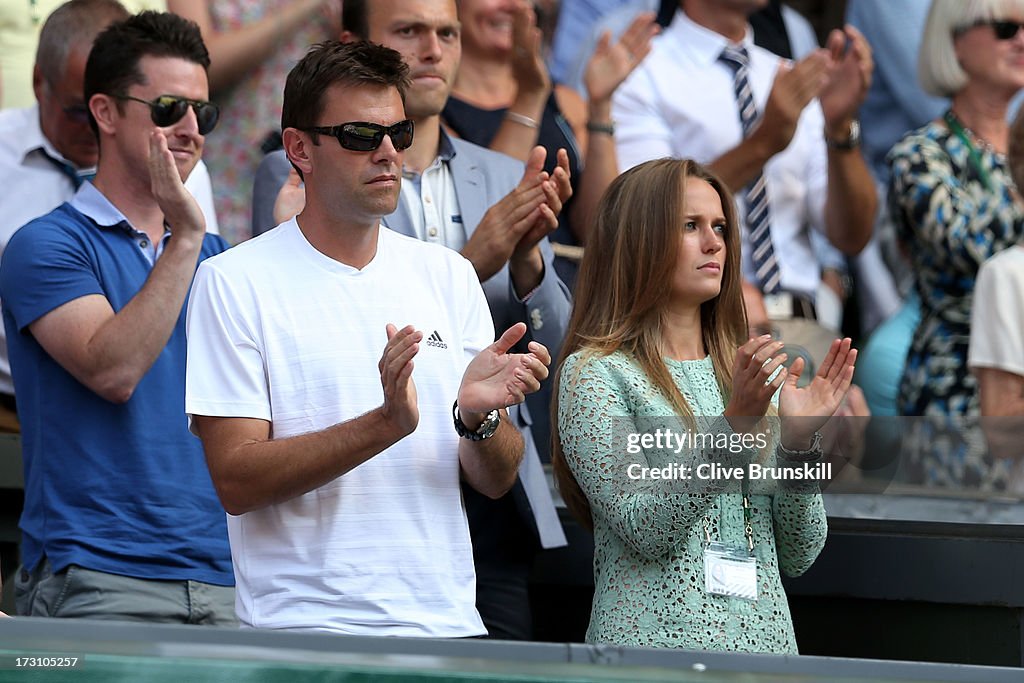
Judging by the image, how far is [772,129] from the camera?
5.07m

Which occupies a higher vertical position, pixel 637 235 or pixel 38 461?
pixel 637 235

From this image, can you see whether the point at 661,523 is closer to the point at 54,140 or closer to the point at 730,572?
the point at 730,572

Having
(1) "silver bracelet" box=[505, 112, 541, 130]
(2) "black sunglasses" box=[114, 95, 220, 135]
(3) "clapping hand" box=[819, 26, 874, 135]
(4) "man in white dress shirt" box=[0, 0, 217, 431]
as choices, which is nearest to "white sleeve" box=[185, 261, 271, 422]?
(2) "black sunglasses" box=[114, 95, 220, 135]

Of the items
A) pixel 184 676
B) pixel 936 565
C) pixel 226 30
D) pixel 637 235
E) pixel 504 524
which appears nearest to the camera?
pixel 184 676

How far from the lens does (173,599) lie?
11.7 ft

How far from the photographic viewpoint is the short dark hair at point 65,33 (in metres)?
4.27

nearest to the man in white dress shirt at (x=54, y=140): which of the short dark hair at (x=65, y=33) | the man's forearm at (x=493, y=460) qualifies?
the short dark hair at (x=65, y=33)

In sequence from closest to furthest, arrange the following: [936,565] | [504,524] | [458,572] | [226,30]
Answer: [458,572] → [504,524] → [936,565] → [226,30]

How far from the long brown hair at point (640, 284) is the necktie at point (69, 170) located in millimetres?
1660

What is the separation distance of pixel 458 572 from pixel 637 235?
0.88 m

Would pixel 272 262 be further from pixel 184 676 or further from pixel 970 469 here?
pixel 970 469

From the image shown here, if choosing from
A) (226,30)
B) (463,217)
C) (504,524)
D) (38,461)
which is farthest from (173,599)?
(226,30)

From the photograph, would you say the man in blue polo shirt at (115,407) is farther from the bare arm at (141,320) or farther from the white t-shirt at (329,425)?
the white t-shirt at (329,425)

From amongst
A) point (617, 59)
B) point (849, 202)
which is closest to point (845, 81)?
point (849, 202)
